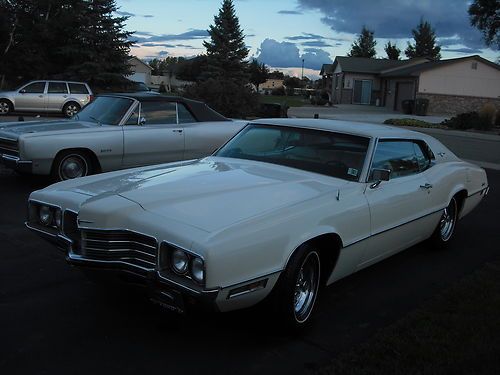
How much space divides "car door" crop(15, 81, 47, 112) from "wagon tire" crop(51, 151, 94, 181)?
14.8 m

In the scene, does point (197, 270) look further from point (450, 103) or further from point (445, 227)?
point (450, 103)

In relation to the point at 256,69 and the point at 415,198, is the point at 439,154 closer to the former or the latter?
the point at 415,198

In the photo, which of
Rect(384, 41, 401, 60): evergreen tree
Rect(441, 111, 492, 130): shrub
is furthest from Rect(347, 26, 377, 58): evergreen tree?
Rect(441, 111, 492, 130): shrub

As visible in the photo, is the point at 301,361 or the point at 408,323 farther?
the point at 408,323

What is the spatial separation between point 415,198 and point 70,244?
3048mm

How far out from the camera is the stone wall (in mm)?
37406

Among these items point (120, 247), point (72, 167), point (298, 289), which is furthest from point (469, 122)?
point (120, 247)

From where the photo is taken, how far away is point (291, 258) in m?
3.44

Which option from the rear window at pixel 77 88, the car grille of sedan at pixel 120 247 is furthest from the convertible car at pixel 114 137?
the rear window at pixel 77 88

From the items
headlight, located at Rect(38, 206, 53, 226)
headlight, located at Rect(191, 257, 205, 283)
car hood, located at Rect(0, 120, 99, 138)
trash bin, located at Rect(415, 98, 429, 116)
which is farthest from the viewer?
trash bin, located at Rect(415, 98, 429, 116)

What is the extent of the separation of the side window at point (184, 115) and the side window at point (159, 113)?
0.10 m

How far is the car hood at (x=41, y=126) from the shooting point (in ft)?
25.9

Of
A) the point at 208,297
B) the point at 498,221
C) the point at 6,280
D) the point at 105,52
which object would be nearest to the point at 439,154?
the point at 498,221

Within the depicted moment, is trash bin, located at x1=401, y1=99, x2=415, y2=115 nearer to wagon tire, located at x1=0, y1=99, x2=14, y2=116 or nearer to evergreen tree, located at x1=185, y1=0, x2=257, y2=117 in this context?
evergreen tree, located at x1=185, y1=0, x2=257, y2=117
